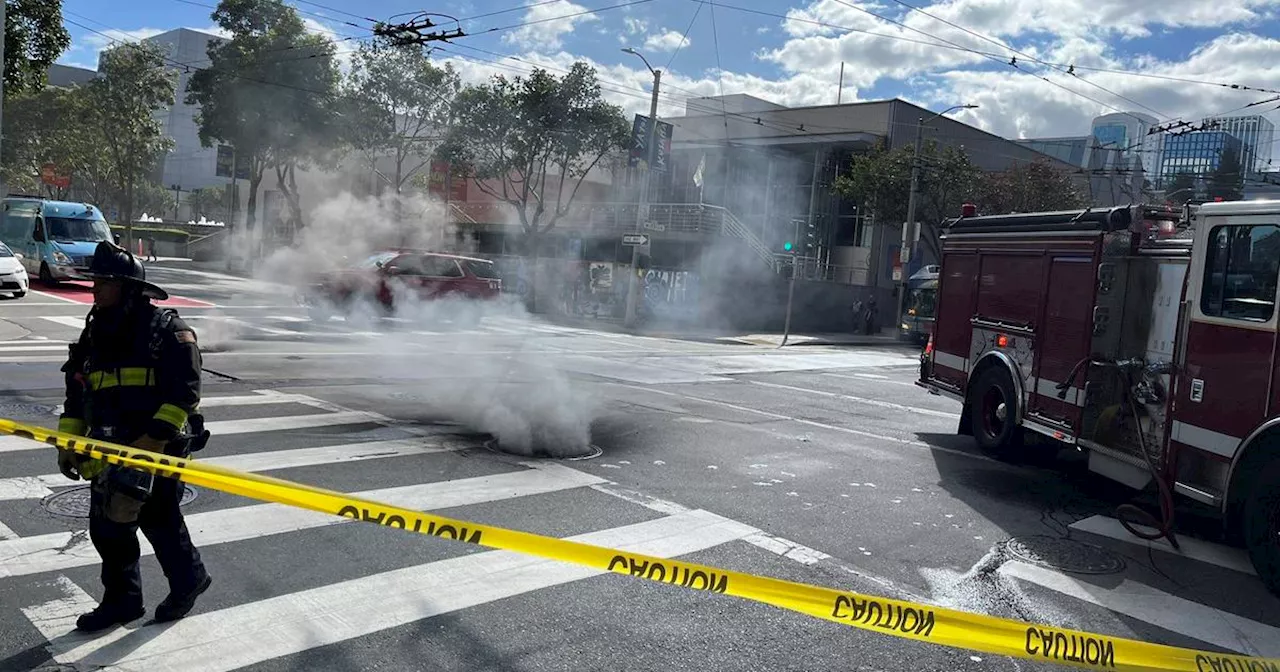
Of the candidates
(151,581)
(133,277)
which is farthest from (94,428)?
(151,581)

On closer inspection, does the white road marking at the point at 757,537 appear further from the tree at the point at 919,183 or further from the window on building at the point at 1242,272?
the tree at the point at 919,183

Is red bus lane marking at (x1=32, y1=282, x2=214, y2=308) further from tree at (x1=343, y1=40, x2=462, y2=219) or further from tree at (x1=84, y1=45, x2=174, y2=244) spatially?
tree at (x1=84, y1=45, x2=174, y2=244)

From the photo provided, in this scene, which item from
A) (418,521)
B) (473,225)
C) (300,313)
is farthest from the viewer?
(473,225)

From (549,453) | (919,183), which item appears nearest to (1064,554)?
(549,453)

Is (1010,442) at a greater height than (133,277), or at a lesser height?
lesser

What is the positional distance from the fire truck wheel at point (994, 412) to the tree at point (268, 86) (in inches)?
1029

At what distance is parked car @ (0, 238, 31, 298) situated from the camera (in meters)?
18.7

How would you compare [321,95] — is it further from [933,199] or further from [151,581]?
[151,581]

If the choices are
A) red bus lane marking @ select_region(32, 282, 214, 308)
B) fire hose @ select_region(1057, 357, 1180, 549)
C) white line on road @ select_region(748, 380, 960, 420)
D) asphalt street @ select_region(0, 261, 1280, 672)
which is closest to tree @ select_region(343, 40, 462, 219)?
red bus lane marking @ select_region(32, 282, 214, 308)

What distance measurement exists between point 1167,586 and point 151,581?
5.83 m

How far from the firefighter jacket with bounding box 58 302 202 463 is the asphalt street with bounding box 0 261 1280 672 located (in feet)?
3.02

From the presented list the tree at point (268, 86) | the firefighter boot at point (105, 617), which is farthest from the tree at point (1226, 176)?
the firefighter boot at point (105, 617)

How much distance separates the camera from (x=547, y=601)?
451 centimetres

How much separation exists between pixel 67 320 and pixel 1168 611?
1768 centimetres
